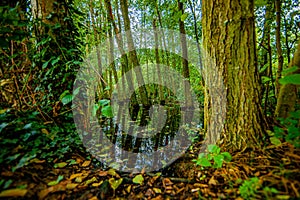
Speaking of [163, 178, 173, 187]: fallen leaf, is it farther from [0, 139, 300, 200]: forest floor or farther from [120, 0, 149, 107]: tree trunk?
[120, 0, 149, 107]: tree trunk

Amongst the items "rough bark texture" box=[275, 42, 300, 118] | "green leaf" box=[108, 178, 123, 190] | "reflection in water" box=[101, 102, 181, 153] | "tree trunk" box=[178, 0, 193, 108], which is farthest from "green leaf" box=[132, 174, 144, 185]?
"tree trunk" box=[178, 0, 193, 108]

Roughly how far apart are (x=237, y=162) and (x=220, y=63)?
1.01 meters

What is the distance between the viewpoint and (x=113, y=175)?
1632 mm

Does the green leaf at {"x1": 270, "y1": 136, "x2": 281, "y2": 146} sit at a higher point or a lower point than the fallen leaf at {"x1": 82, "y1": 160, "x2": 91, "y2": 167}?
higher

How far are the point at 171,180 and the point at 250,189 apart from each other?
27.6 inches

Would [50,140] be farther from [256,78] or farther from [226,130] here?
[256,78]

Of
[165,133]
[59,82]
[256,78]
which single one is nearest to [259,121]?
[256,78]

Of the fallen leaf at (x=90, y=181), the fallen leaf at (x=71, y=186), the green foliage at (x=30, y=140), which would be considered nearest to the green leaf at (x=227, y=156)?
the fallen leaf at (x=90, y=181)

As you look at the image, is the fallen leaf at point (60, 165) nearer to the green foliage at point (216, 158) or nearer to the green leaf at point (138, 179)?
the green leaf at point (138, 179)

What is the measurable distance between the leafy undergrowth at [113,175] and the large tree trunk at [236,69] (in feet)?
0.71

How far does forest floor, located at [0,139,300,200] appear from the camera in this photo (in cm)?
107

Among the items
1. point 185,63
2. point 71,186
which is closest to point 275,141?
point 71,186

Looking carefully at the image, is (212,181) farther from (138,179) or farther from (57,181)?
(57,181)

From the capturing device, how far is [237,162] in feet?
4.75
